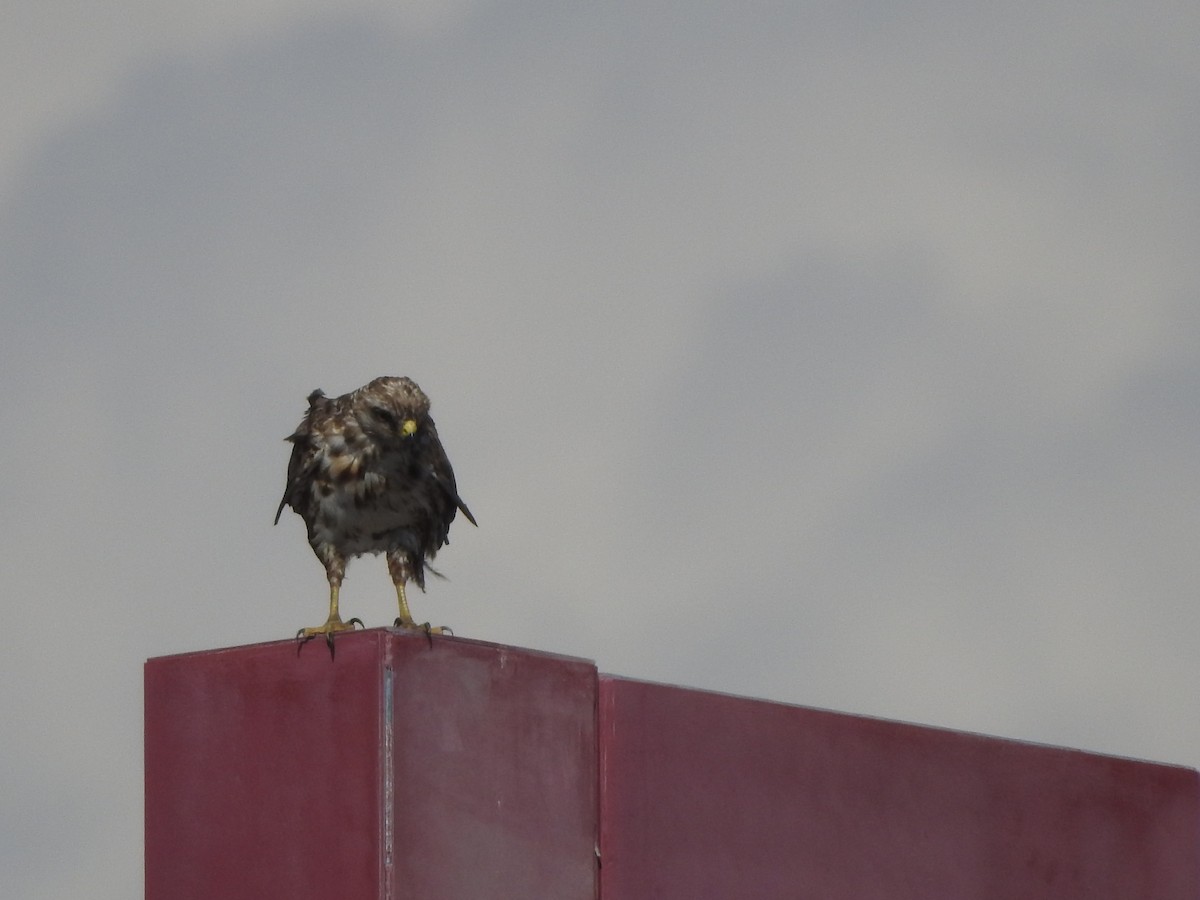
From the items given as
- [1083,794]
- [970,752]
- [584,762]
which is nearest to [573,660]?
Result: [584,762]

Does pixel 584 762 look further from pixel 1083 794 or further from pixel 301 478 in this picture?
pixel 1083 794

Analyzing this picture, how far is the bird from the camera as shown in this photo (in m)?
11.4

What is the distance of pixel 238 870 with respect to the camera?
30.8ft

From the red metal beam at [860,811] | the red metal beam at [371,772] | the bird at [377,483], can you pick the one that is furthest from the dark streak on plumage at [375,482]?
the red metal beam at [860,811]

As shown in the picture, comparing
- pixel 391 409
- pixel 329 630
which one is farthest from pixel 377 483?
pixel 329 630

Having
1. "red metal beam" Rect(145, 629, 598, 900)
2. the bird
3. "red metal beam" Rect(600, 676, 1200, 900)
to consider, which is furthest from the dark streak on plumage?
"red metal beam" Rect(600, 676, 1200, 900)

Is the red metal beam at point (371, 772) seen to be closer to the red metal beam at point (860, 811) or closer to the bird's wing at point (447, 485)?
the red metal beam at point (860, 811)

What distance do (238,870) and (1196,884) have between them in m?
6.84

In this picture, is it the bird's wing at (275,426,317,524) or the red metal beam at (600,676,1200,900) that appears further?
the bird's wing at (275,426,317,524)

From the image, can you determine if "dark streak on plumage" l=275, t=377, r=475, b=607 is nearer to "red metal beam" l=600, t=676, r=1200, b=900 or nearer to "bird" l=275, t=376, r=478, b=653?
"bird" l=275, t=376, r=478, b=653

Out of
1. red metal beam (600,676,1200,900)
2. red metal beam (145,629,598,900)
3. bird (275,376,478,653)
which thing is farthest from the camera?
bird (275,376,478,653)

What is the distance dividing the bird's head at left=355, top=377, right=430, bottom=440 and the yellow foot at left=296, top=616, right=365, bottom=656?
1156mm

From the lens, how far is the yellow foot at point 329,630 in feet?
29.9

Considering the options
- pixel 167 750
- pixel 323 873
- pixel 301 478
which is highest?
pixel 301 478
